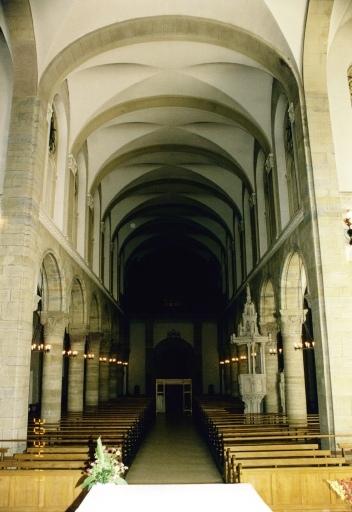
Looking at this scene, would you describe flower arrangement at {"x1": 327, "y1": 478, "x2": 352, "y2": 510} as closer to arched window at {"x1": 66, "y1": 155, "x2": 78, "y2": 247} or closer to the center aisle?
the center aisle

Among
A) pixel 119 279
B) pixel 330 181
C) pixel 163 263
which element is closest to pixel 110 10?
pixel 330 181

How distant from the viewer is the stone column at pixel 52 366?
14.7m

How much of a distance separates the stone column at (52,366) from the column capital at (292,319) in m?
7.22

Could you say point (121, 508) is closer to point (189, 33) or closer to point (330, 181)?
point (330, 181)

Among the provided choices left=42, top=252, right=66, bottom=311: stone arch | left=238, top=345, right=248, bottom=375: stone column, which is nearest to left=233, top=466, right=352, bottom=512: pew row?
left=42, top=252, right=66, bottom=311: stone arch

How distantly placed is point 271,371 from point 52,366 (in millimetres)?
9003

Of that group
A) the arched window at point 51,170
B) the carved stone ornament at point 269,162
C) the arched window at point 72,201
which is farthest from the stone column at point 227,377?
the arched window at point 51,170

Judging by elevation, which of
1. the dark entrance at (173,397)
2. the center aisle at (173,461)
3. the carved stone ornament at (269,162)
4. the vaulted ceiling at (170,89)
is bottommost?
the center aisle at (173,461)

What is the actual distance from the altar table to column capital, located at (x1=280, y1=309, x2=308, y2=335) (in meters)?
10.6

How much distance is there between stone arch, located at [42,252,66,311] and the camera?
1528 centimetres

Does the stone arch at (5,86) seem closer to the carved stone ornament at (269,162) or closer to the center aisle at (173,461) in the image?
the carved stone ornament at (269,162)

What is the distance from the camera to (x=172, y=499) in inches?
188

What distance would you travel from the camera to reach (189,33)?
13352 mm

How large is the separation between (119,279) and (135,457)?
61.5ft
